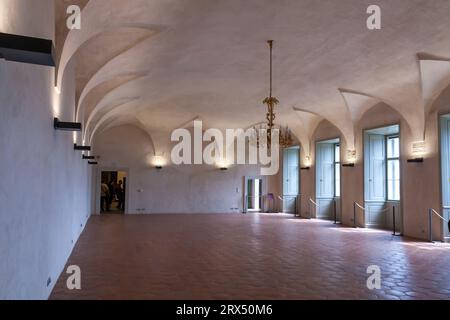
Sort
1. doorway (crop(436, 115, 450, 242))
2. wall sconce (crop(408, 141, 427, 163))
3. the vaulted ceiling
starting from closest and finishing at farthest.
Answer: the vaulted ceiling < doorway (crop(436, 115, 450, 242)) < wall sconce (crop(408, 141, 427, 163))

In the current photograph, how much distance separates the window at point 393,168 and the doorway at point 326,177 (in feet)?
9.94

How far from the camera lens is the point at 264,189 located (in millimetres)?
19766

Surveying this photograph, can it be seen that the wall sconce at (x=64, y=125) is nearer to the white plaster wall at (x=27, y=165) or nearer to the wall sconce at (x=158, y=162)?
the white plaster wall at (x=27, y=165)

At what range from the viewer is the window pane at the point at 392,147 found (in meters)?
Answer: 12.7

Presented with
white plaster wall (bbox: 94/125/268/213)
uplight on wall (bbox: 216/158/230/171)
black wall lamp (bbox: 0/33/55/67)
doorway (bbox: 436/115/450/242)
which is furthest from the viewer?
uplight on wall (bbox: 216/158/230/171)

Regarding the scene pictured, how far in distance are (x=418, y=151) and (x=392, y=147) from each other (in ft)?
8.30

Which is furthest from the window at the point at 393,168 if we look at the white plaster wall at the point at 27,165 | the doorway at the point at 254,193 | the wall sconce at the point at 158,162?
the white plaster wall at the point at 27,165

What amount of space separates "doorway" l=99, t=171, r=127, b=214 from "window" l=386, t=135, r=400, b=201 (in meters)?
11.1

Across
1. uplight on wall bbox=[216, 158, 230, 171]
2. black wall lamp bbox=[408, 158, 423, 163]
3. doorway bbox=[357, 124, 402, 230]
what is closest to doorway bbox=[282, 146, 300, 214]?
uplight on wall bbox=[216, 158, 230, 171]

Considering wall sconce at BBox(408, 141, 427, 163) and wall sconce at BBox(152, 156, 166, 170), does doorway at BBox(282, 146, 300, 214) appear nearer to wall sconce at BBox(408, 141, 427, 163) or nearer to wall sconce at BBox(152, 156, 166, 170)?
wall sconce at BBox(152, 156, 166, 170)

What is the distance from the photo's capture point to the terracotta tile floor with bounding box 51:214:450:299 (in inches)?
195
